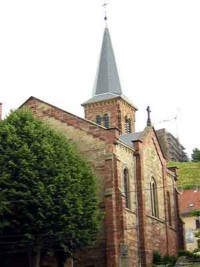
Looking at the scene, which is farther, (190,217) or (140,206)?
(190,217)

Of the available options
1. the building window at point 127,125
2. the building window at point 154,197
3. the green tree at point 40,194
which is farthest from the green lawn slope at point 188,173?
the green tree at point 40,194

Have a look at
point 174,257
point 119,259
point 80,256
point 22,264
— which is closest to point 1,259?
point 22,264

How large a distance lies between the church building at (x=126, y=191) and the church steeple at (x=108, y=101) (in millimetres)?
16403

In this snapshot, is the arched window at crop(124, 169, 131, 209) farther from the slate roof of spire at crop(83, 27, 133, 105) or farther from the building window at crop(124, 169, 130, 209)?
the slate roof of spire at crop(83, 27, 133, 105)

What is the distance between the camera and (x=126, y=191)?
50.9 m

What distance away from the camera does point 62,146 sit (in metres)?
45.6

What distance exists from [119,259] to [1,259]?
8.84 metres

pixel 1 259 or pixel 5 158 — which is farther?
pixel 1 259

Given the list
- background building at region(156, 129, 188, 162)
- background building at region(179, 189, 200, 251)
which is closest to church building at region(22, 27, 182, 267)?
background building at region(179, 189, 200, 251)

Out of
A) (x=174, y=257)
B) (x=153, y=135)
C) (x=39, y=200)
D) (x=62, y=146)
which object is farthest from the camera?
(x=153, y=135)

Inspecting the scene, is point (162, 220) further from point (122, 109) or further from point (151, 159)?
point (122, 109)

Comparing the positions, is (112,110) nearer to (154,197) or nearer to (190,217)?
(190,217)

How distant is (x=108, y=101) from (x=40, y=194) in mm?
36400

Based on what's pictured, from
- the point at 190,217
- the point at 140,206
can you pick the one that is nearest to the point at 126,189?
the point at 140,206
